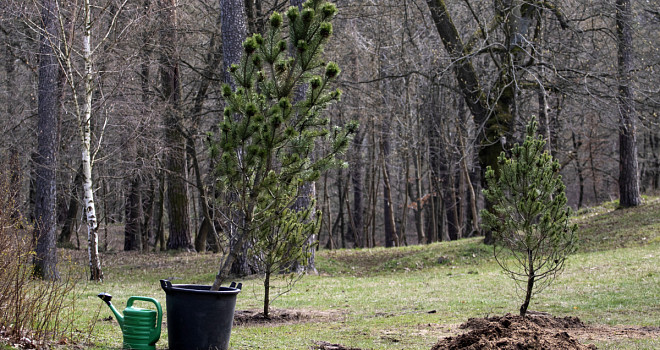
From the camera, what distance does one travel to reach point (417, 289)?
12.7 m

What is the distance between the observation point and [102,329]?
23.0ft

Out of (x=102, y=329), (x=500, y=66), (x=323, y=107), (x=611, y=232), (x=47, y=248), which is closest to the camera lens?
(x=323, y=107)

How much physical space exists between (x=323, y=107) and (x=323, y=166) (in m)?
0.61

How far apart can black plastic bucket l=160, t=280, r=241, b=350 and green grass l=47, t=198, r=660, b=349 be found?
0.71 meters

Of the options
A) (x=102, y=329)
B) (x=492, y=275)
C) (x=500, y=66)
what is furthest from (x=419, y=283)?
(x=102, y=329)

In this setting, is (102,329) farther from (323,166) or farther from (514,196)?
(514,196)

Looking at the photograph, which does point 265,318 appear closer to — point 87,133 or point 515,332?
point 515,332

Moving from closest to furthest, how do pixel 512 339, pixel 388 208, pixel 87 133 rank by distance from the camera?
pixel 512 339 → pixel 87 133 → pixel 388 208

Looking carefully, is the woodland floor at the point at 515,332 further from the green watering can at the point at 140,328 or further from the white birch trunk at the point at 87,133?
the white birch trunk at the point at 87,133

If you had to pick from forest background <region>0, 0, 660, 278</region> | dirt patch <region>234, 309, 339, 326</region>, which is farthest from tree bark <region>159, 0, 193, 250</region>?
dirt patch <region>234, 309, 339, 326</region>

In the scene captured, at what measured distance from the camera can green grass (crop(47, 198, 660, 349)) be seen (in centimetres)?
734

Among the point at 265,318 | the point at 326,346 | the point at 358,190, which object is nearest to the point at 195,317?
the point at 326,346

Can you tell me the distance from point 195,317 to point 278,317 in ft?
11.7

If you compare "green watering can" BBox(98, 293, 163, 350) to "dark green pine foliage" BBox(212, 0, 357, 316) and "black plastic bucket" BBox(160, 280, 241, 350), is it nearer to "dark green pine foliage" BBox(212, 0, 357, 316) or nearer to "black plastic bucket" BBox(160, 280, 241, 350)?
"black plastic bucket" BBox(160, 280, 241, 350)
